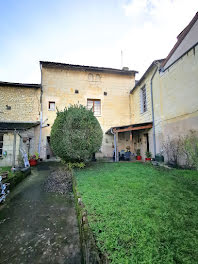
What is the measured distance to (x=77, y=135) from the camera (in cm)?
616

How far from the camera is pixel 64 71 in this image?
11.6 m

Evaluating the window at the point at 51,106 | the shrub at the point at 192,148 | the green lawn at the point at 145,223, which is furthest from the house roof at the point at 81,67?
the green lawn at the point at 145,223

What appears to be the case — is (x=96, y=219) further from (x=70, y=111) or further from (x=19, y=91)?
(x=19, y=91)

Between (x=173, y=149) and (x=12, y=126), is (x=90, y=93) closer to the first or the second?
(x=12, y=126)

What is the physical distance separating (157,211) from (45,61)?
13.4 m

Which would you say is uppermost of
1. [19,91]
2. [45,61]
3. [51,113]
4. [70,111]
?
[45,61]

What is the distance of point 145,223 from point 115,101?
1161 centimetres

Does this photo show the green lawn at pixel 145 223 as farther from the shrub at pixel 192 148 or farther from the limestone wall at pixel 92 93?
the limestone wall at pixel 92 93

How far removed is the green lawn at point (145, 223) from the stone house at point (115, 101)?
436 centimetres

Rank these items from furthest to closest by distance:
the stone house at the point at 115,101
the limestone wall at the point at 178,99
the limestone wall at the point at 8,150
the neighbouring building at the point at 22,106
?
the neighbouring building at the point at 22,106, the limestone wall at the point at 8,150, the stone house at the point at 115,101, the limestone wall at the point at 178,99

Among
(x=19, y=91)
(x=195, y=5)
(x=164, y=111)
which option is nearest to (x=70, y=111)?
(x=164, y=111)

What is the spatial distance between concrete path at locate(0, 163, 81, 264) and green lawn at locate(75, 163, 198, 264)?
0.55 meters

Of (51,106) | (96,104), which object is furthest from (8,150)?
(96,104)

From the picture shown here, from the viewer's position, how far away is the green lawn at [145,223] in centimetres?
139
